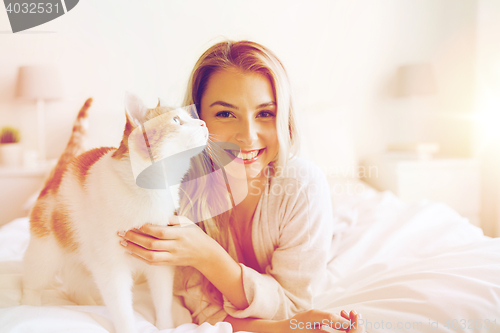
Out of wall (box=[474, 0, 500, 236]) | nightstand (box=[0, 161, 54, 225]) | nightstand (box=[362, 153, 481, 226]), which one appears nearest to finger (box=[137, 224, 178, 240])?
nightstand (box=[0, 161, 54, 225])

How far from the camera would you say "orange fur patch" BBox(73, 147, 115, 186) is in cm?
50

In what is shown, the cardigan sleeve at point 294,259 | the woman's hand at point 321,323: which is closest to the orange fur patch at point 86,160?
the cardigan sleeve at point 294,259

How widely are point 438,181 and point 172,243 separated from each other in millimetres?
1419

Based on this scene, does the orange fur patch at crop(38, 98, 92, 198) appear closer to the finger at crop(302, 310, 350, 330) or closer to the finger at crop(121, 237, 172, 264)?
the finger at crop(121, 237, 172, 264)

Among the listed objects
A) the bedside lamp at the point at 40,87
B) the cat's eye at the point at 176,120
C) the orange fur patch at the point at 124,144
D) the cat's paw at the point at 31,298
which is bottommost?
the cat's paw at the point at 31,298

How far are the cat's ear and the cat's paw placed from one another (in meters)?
0.36

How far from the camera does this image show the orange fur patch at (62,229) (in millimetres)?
489

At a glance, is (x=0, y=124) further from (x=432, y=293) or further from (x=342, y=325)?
(x=432, y=293)

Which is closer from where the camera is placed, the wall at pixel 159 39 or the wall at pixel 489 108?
the wall at pixel 159 39

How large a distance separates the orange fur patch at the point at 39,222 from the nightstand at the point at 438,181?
1.21 meters

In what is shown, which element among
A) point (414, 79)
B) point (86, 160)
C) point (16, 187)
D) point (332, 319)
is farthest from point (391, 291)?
point (414, 79)

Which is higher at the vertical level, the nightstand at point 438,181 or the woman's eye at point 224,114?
the woman's eye at point 224,114

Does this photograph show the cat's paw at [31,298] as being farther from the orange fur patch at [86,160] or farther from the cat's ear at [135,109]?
the cat's ear at [135,109]

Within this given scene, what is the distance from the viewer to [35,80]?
47 cm
